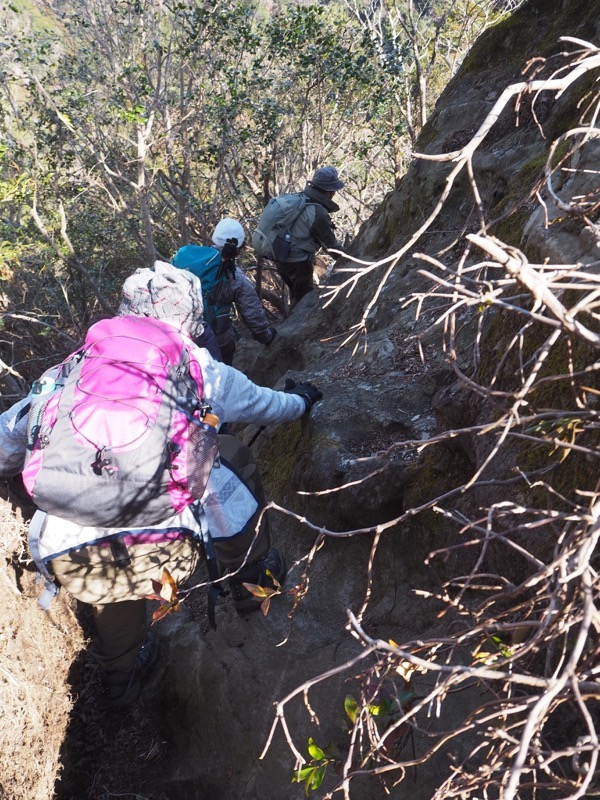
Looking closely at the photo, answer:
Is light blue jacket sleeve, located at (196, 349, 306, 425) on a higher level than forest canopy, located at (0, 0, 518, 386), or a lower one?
lower

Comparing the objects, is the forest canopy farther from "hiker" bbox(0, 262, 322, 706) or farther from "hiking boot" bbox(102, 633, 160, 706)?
"hiking boot" bbox(102, 633, 160, 706)

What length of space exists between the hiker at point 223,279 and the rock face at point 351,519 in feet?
2.90

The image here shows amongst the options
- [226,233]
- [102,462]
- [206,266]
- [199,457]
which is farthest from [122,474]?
[226,233]

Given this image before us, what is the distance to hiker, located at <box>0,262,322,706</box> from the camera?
260cm

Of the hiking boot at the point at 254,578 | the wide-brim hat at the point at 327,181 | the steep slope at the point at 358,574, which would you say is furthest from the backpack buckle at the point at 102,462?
the wide-brim hat at the point at 327,181

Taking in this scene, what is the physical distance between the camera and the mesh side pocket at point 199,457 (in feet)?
9.00

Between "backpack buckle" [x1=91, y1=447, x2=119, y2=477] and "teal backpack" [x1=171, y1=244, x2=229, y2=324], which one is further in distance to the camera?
"teal backpack" [x1=171, y1=244, x2=229, y2=324]

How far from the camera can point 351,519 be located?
3748 millimetres

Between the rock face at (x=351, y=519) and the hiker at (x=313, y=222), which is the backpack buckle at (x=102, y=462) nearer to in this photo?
the rock face at (x=351, y=519)

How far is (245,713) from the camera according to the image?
11.3 ft

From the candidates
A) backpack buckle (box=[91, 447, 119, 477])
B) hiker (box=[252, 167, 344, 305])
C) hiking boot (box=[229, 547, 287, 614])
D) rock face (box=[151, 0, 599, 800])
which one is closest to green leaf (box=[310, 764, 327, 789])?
rock face (box=[151, 0, 599, 800])

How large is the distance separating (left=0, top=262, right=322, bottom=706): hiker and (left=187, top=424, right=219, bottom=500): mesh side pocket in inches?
0.4

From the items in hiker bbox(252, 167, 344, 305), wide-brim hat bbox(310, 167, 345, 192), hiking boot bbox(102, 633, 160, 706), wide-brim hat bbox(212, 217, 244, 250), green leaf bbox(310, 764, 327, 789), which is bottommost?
hiking boot bbox(102, 633, 160, 706)

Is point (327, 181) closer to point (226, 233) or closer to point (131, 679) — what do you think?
point (226, 233)
